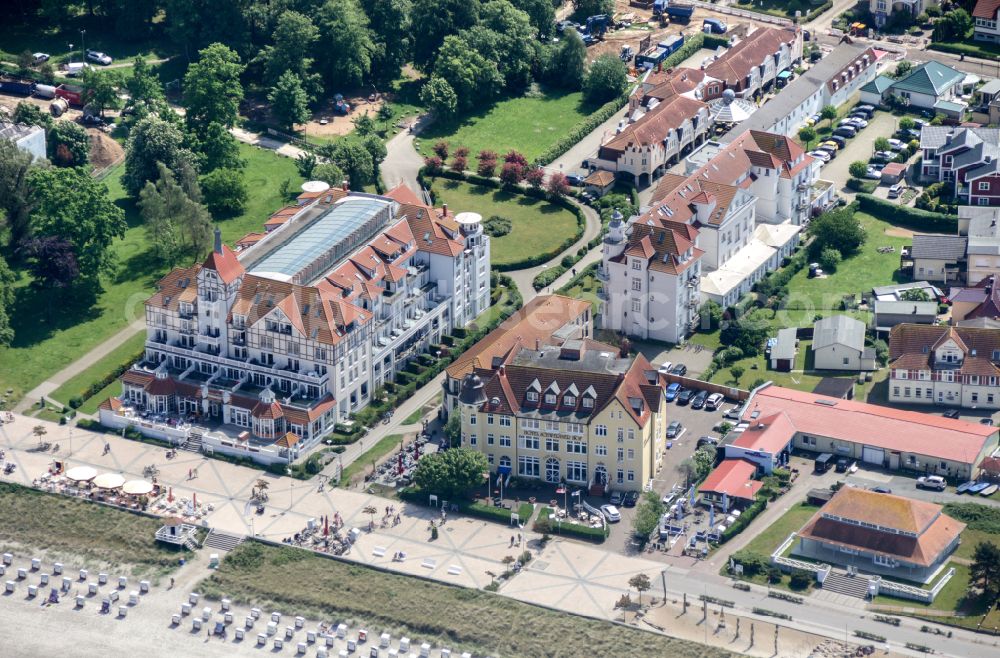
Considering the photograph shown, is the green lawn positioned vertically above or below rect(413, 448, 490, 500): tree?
below

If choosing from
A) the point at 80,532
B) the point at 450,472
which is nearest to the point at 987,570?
the point at 450,472

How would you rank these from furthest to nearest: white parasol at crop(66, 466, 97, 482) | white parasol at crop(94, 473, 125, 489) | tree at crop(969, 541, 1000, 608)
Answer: white parasol at crop(66, 466, 97, 482)
white parasol at crop(94, 473, 125, 489)
tree at crop(969, 541, 1000, 608)

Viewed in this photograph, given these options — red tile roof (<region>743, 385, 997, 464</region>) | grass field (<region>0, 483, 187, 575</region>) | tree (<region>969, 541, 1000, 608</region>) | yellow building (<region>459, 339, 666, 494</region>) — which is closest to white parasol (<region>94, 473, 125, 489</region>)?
grass field (<region>0, 483, 187, 575</region>)

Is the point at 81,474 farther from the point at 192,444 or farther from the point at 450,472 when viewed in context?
the point at 450,472

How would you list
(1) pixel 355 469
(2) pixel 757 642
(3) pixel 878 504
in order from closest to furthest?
(2) pixel 757 642
(3) pixel 878 504
(1) pixel 355 469

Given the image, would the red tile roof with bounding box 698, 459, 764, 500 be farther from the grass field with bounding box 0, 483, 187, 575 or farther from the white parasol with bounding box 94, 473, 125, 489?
the white parasol with bounding box 94, 473, 125, 489

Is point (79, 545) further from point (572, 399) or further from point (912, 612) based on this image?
point (912, 612)

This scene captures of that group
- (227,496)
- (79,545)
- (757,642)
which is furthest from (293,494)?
(757,642)
